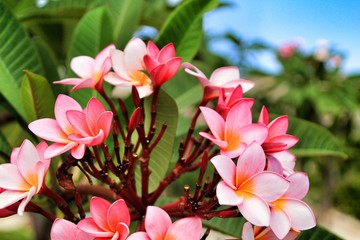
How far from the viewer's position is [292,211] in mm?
487

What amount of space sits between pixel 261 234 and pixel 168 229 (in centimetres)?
11

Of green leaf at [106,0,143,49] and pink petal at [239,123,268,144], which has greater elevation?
pink petal at [239,123,268,144]

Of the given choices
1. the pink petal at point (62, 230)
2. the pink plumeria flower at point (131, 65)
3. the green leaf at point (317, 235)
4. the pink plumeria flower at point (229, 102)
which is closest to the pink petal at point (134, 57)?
the pink plumeria flower at point (131, 65)

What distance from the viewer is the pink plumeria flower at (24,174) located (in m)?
0.49

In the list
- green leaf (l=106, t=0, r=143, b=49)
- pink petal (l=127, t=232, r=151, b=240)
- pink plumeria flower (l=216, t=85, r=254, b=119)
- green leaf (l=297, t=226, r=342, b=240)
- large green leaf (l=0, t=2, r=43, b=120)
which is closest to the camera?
pink petal (l=127, t=232, r=151, b=240)

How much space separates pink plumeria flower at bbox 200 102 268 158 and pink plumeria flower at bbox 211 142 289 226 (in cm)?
2

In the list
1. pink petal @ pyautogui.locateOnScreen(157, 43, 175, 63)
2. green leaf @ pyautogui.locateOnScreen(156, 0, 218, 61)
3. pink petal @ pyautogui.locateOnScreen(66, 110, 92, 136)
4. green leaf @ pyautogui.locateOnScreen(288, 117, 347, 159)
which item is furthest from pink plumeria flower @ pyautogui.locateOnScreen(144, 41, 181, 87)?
green leaf @ pyautogui.locateOnScreen(288, 117, 347, 159)

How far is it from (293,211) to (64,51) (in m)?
0.94

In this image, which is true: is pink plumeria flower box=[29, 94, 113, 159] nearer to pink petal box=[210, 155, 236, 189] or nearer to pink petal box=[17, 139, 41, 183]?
pink petal box=[17, 139, 41, 183]

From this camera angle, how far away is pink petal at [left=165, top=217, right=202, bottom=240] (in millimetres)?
449

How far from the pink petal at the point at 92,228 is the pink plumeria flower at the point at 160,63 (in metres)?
0.19

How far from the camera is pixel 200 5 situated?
80 centimetres

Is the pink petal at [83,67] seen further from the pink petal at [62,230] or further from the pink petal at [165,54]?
the pink petal at [62,230]

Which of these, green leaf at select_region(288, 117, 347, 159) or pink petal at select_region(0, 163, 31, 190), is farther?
green leaf at select_region(288, 117, 347, 159)
